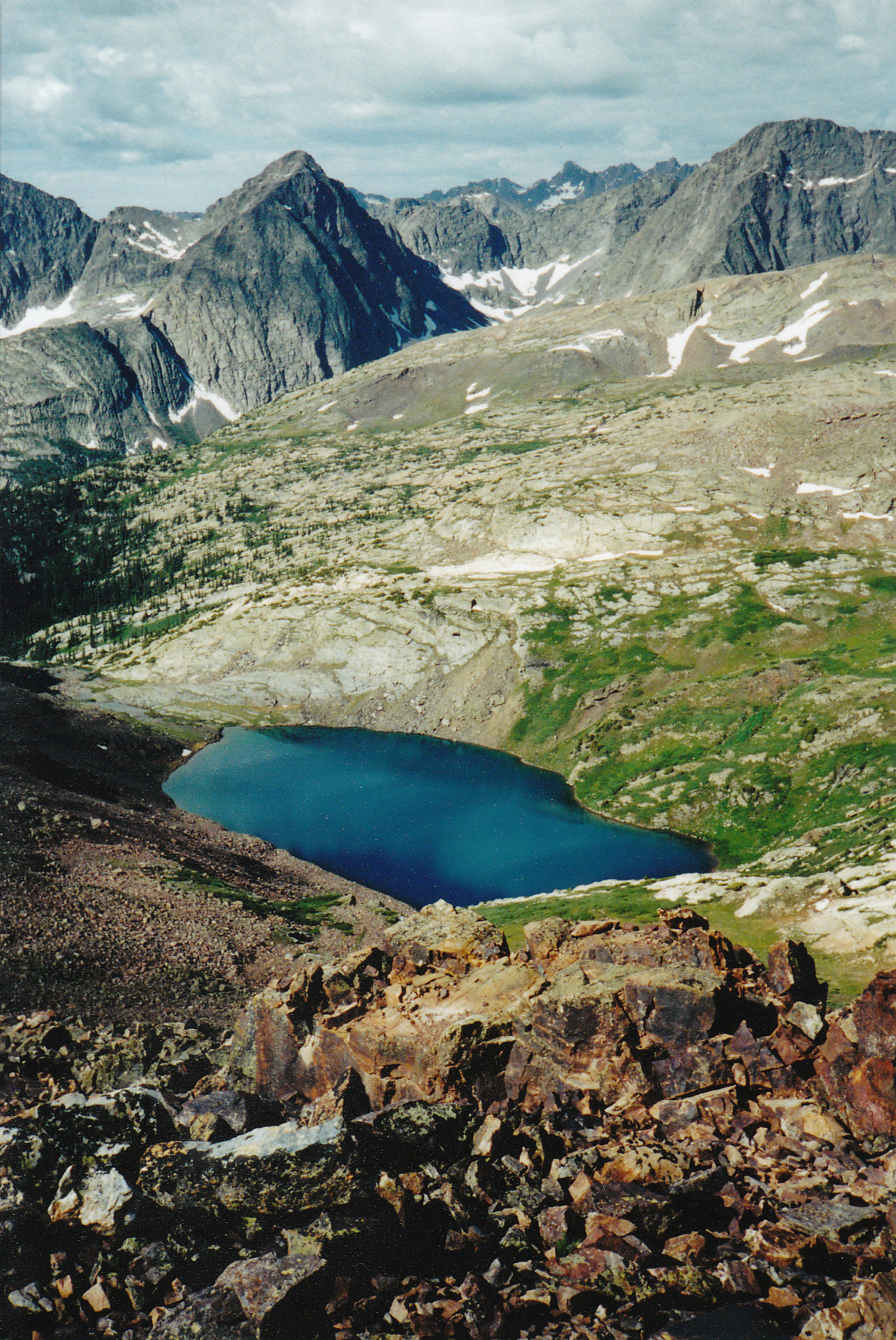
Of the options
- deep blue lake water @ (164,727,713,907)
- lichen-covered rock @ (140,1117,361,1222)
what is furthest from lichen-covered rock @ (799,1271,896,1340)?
deep blue lake water @ (164,727,713,907)

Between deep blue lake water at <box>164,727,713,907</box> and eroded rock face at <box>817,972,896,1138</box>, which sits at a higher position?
eroded rock face at <box>817,972,896,1138</box>

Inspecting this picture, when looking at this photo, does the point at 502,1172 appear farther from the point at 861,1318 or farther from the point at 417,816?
the point at 417,816

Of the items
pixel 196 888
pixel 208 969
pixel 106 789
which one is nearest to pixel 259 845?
pixel 106 789

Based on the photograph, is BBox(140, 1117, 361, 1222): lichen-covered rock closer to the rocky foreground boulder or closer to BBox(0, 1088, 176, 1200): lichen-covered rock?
the rocky foreground boulder

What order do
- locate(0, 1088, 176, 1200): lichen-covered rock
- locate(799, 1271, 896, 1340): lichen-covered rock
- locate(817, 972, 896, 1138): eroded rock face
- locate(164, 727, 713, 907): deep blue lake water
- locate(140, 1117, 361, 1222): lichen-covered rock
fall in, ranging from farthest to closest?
locate(164, 727, 713, 907): deep blue lake water < locate(817, 972, 896, 1138): eroded rock face < locate(0, 1088, 176, 1200): lichen-covered rock < locate(140, 1117, 361, 1222): lichen-covered rock < locate(799, 1271, 896, 1340): lichen-covered rock

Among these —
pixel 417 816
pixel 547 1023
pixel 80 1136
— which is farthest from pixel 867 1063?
pixel 417 816

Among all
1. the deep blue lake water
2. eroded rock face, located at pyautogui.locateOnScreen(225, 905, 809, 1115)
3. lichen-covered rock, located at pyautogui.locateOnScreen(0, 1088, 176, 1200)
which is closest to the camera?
lichen-covered rock, located at pyautogui.locateOnScreen(0, 1088, 176, 1200)

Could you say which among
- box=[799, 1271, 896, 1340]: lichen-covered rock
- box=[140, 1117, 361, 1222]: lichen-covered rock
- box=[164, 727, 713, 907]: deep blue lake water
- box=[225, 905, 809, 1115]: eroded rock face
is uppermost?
box=[799, 1271, 896, 1340]: lichen-covered rock

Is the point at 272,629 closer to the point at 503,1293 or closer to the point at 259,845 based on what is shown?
the point at 259,845
